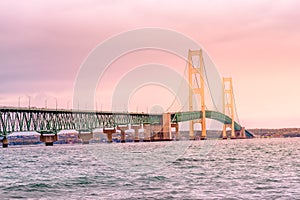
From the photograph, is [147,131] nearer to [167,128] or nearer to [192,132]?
[167,128]

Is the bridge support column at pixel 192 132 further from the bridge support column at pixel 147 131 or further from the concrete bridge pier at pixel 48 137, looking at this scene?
the concrete bridge pier at pixel 48 137

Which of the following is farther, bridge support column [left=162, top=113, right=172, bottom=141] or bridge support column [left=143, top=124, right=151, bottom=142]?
bridge support column [left=143, top=124, right=151, bottom=142]

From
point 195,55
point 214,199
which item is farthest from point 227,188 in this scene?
point 195,55

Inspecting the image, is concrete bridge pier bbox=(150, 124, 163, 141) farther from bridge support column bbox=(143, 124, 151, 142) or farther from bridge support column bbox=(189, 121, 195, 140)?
bridge support column bbox=(189, 121, 195, 140)

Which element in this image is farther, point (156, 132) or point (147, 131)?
point (147, 131)

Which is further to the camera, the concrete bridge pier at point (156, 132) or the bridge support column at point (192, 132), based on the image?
the concrete bridge pier at point (156, 132)

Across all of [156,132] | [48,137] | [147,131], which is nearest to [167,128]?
[156,132]

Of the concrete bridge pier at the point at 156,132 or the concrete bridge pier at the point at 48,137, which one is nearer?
the concrete bridge pier at the point at 48,137

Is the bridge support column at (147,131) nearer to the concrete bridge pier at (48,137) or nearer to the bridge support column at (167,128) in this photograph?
the bridge support column at (167,128)

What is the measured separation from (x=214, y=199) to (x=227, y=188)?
3095 millimetres

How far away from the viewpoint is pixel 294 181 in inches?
946

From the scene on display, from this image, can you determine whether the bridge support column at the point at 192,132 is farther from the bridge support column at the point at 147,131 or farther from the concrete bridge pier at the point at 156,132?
the bridge support column at the point at 147,131

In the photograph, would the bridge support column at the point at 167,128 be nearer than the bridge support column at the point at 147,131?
Yes

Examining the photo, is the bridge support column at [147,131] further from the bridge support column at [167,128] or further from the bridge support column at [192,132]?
the bridge support column at [192,132]
